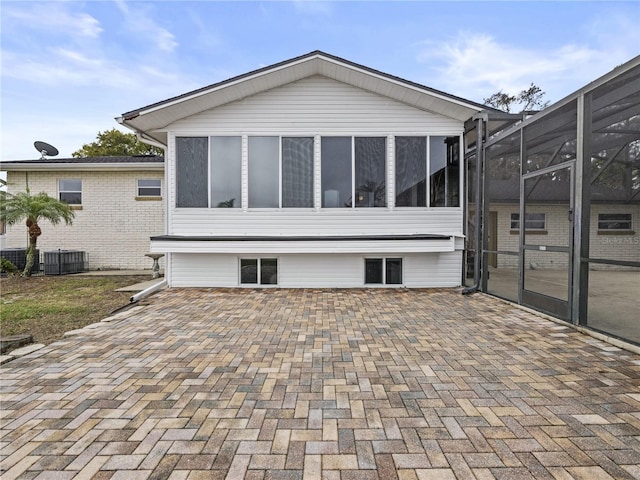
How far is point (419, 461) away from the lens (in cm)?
185

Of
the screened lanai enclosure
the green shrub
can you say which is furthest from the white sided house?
the green shrub

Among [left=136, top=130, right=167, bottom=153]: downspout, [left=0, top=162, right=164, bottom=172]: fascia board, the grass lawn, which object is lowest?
the grass lawn

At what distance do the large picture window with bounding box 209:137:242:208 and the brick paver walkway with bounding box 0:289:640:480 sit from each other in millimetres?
3601

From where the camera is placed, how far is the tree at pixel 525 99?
20031 mm

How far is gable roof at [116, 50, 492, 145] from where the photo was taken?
6.82m

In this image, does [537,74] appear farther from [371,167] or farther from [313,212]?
[313,212]

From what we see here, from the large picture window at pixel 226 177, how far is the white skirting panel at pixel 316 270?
1.32m

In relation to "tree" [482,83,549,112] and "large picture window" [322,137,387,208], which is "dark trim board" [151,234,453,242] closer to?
"large picture window" [322,137,387,208]

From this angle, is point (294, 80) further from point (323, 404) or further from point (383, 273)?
point (323, 404)

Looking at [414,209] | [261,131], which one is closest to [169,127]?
[261,131]

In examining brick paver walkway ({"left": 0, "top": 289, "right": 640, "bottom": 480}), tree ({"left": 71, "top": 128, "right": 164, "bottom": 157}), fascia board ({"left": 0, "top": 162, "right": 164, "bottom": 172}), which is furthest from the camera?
tree ({"left": 71, "top": 128, "right": 164, "bottom": 157})

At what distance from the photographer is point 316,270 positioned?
758cm

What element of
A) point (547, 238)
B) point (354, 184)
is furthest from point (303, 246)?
point (547, 238)

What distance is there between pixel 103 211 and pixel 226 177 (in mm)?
6148
